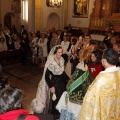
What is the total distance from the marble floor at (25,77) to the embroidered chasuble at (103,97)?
9.08 feet

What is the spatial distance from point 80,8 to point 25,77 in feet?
31.1

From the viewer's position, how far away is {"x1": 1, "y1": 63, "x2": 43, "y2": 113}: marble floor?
6102 mm

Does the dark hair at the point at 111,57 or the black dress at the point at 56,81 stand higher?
the dark hair at the point at 111,57

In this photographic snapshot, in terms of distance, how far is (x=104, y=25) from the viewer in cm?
1450

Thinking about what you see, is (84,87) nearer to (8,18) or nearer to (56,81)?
(56,81)

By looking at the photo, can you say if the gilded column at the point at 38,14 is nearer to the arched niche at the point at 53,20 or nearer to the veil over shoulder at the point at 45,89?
the arched niche at the point at 53,20

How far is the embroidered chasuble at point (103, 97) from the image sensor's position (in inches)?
106

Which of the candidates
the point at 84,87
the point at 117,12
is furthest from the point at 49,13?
the point at 84,87

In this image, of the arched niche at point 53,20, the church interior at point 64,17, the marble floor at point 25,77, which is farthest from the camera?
the arched niche at point 53,20

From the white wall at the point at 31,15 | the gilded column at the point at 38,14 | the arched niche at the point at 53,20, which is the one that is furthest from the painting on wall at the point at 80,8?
the white wall at the point at 31,15

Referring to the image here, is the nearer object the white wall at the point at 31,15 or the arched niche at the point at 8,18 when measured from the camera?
the white wall at the point at 31,15

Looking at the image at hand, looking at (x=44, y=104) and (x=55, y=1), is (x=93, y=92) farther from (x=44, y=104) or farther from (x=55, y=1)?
(x=55, y=1)

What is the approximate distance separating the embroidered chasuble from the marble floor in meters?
2.77

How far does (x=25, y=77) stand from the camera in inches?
307
